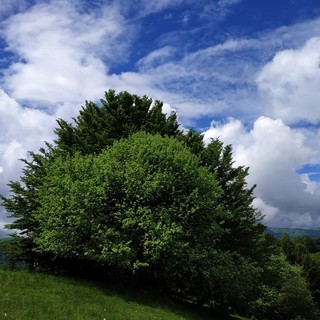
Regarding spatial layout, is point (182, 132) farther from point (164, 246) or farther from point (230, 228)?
point (164, 246)

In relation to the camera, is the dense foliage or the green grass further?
the dense foliage

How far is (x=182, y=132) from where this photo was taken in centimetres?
4144

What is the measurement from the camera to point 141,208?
1136 inches

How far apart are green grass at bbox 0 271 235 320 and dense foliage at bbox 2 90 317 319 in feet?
7.50

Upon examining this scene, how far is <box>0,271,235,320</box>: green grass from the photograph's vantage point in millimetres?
17578

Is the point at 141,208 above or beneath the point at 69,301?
above

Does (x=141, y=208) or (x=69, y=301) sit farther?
(x=141, y=208)

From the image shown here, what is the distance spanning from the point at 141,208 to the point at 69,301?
954 centimetres

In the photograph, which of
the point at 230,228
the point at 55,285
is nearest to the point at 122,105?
the point at 230,228

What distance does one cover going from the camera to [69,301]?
20844 millimetres

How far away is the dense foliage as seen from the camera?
93.0ft

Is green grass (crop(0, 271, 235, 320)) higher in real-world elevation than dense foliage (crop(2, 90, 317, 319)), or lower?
lower

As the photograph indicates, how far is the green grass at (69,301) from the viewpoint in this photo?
1758cm

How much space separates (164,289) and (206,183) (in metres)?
12.7
